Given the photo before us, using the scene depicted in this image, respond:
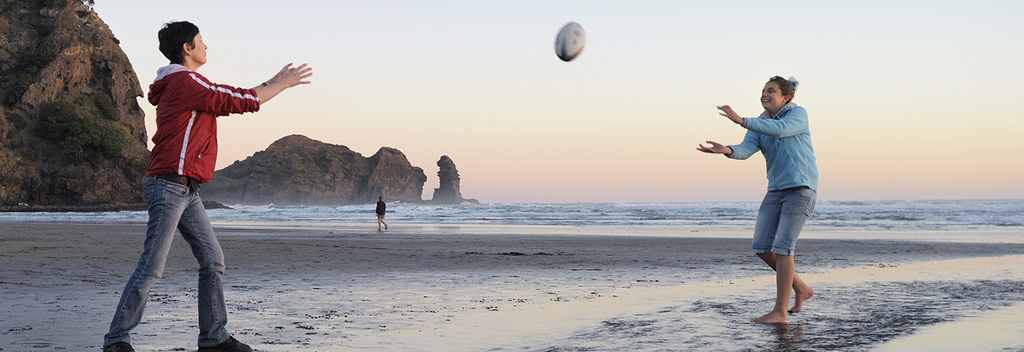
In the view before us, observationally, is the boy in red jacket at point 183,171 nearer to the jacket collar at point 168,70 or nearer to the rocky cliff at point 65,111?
the jacket collar at point 168,70

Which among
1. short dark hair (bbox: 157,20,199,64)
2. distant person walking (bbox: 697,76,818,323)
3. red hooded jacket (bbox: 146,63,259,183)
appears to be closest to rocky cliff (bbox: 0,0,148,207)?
short dark hair (bbox: 157,20,199,64)

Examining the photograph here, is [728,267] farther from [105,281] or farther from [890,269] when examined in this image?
[105,281]

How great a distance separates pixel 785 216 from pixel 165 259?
3.57 meters

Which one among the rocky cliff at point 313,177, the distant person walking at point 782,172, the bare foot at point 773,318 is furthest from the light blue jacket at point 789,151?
the rocky cliff at point 313,177

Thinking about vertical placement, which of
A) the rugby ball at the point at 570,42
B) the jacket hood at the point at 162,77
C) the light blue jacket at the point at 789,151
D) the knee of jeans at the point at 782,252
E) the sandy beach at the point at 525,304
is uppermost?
the rugby ball at the point at 570,42

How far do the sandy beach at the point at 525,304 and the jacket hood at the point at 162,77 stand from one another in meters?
1.23

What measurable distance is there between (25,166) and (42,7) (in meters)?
14.8

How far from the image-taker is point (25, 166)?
5247 cm

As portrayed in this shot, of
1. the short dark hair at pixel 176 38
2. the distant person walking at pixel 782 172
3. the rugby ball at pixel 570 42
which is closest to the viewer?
the short dark hair at pixel 176 38

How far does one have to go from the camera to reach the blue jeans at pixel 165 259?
3537 millimetres

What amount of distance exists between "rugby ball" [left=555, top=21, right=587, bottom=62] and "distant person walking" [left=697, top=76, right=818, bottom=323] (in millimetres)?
3638

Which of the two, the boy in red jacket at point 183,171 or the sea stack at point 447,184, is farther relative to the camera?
the sea stack at point 447,184

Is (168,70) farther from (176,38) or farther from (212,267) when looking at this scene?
(212,267)

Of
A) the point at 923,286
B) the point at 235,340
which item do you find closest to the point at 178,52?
the point at 235,340
